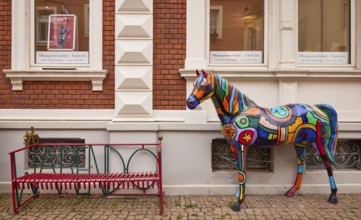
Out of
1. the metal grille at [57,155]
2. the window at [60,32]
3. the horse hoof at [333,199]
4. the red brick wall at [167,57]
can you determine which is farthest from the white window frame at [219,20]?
the horse hoof at [333,199]

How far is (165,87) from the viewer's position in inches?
221

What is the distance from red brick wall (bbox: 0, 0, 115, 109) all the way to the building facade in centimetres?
2

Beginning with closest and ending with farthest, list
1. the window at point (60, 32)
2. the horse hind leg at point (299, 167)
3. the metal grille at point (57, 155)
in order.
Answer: the horse hind leg at point (299, 167) → the metal grille at point (57, 155) → the window at point (60, 32)

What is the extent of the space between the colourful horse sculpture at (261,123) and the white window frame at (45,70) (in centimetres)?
192

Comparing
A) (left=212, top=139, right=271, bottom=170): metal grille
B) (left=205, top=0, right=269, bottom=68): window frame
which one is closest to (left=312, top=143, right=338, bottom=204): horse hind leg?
(left=212, top=139, right=271, bottom=170): metal grille

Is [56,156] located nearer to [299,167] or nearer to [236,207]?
Answer: [236,207]

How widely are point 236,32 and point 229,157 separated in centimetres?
225

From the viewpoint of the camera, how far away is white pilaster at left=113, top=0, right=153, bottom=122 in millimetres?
5453

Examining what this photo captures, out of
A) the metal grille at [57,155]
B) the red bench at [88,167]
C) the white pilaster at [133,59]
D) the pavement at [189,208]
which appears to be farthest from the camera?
the metal grille at [57,155]

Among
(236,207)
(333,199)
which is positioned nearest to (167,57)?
(236,207)

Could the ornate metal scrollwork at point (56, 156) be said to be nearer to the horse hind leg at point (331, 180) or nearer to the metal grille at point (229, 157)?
the metal grille at point (229, 157)

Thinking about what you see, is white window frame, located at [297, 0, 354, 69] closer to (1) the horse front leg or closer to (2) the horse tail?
(2) the horse tail

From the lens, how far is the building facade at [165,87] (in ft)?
18.0

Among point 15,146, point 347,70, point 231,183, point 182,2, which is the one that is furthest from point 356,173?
point 15,146
